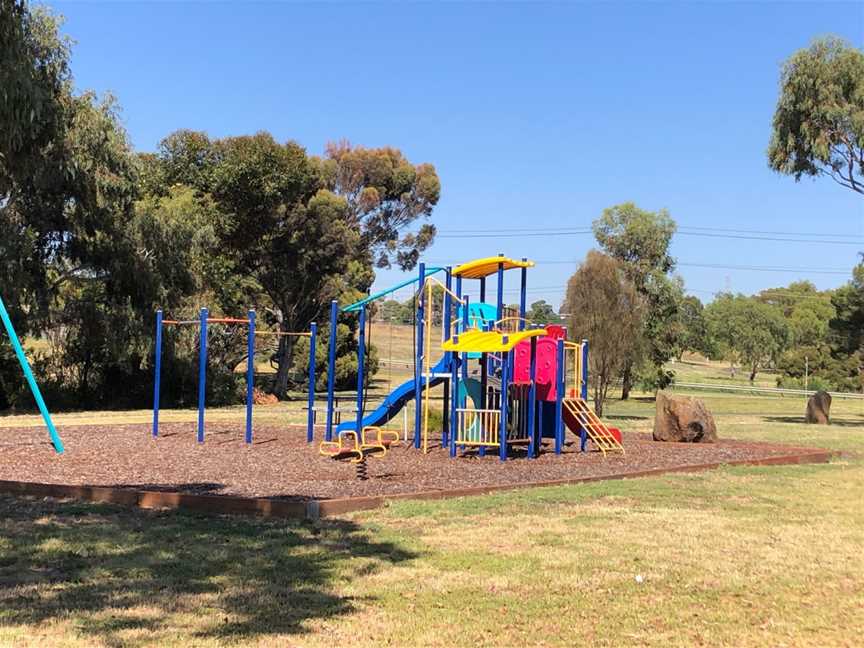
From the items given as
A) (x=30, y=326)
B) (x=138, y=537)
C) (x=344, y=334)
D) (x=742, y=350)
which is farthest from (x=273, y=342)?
(x=742, y=350)

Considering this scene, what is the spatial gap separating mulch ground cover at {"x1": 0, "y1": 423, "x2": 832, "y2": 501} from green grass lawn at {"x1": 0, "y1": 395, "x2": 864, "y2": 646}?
168 cm

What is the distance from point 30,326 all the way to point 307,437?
39.6 feet

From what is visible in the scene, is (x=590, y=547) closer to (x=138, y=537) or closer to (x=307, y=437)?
(x=138, y=537)

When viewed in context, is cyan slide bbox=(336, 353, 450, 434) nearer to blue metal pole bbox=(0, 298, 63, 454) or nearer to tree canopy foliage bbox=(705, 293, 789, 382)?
blue metal pole bbox=(0, 298, 63, 454)

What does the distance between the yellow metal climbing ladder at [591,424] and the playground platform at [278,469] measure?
0.29 metres

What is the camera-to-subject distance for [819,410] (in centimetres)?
2792

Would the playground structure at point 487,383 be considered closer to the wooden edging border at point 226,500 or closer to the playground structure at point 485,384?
the playground structure at point 485,384

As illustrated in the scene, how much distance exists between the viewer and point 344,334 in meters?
40.1

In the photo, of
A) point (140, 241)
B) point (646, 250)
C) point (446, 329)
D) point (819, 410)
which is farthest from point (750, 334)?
point (446, 329)

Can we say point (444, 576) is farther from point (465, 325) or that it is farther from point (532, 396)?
point (465, 325)

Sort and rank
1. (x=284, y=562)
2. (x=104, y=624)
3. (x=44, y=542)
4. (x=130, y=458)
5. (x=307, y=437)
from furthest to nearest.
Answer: (x=307, y=437)
(x=130, y=458)
(x=44, y=542)
(x=284, y=562)
(x=104, y=624)

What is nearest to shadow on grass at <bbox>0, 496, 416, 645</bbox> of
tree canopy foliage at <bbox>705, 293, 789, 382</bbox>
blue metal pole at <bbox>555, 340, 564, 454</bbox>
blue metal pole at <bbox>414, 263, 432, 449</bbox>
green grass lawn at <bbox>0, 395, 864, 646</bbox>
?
green grass lawn at <bbox>0, 395, 864, 646</bbox>

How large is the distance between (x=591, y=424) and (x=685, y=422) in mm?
3261

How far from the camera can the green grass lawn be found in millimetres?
4633
